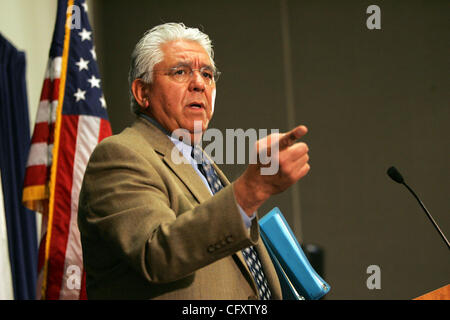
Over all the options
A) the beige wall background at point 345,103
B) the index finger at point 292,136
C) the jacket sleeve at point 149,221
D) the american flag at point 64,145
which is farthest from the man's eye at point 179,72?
the beige wall background at point 345,103

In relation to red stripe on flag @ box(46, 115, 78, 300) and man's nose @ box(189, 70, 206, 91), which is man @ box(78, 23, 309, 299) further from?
red stripe on flag @ box(46, 115, 78, 300)

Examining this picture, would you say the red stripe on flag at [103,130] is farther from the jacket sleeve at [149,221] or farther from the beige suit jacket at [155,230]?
the jacket sleeve at [149,221]

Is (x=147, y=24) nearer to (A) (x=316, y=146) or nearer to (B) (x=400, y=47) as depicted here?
(A) (x=316, y=146)

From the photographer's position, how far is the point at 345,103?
509 centimetres

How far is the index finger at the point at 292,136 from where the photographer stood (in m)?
0.96

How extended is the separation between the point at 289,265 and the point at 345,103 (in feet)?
12.3

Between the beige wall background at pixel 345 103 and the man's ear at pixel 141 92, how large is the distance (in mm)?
3352

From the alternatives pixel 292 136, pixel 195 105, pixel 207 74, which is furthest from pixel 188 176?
pixel 292 136

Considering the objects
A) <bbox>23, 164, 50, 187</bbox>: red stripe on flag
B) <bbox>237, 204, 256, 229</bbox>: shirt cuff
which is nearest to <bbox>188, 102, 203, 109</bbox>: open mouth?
<bbox>237, 204, 256, 229</bbox>: shirt cuff

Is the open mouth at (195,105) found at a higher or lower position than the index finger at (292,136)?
higher

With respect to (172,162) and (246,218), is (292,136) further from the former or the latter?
(172,162)

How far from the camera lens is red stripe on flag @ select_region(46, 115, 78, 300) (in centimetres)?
255
